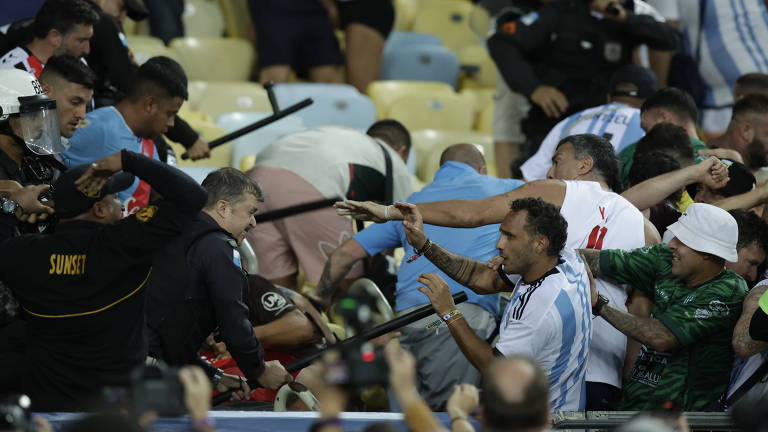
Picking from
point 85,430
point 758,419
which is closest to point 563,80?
point 758,419

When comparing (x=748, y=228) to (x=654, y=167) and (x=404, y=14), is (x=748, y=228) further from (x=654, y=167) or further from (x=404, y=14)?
(x=404, y=14)

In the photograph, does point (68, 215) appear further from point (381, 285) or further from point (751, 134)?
point (751, 134)

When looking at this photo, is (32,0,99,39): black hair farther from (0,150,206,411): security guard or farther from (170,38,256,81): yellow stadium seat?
(170,38,256,81): yellow stadium seat

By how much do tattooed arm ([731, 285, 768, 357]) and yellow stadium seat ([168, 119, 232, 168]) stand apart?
4416mm

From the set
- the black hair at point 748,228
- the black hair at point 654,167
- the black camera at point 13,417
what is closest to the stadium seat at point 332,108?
the black hair at point 654,167

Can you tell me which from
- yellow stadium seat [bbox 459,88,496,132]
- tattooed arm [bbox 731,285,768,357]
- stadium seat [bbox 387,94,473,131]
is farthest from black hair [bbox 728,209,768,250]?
yellow stadium seat [bbox 459,88,496,132]

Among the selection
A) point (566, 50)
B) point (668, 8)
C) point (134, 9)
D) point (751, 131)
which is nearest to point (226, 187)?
point (134, 9)

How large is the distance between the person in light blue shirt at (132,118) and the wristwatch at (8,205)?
122 cm

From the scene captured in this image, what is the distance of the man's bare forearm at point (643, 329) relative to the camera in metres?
4.95

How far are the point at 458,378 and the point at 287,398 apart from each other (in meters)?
1.17

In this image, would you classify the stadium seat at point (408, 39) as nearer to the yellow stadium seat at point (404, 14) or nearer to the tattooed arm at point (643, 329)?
the yellow stadium seat at point (404, 14)

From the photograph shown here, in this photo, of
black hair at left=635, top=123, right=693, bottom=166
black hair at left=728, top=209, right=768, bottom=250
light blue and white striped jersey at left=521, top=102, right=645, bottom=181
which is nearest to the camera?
black hair at left=728, top=209, right=768, bottom=250

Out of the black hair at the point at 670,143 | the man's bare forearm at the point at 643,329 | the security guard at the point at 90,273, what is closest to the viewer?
the security guard at the point at 90,273

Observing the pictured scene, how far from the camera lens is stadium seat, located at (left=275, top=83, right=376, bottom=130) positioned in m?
9.23
